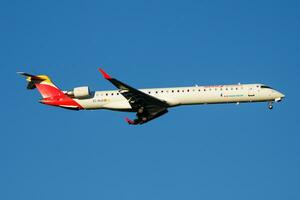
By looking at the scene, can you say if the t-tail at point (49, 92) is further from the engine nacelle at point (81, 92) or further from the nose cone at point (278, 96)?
the nose cone at point (278, 96)

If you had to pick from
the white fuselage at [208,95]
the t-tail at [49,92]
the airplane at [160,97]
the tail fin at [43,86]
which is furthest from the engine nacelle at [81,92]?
the tail fin at [43,86]

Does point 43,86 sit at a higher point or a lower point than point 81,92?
higher

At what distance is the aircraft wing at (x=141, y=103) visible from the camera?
47312mm

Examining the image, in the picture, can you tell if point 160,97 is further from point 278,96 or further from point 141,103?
point 278,96

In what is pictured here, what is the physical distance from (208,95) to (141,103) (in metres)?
5.22

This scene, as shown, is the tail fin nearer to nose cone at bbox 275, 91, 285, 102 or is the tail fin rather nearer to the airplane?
the airplane

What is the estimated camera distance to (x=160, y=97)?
5000 cm

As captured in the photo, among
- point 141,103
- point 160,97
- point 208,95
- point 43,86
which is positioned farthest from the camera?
point 43,86

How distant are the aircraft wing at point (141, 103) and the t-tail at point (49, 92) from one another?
15.9 ft

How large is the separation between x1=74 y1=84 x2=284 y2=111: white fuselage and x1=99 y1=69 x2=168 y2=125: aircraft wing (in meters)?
0.71

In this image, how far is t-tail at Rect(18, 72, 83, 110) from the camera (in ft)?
169

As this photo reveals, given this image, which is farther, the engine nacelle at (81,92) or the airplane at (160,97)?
Answer: the engine nacelle at (81,92)

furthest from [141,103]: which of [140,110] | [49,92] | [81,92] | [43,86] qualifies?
[43,86]

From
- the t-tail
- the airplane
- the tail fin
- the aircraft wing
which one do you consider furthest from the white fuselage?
the tail fin
